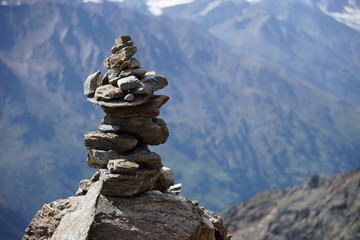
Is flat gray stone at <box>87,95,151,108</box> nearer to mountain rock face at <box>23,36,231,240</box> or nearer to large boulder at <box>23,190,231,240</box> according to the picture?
mountain rock face at <box>23,36,231,240</box>

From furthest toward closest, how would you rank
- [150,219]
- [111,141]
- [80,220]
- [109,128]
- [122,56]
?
[122,56] < [109,128] < [111,141] < [150,219] < [80,220]

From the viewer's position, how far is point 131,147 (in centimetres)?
3428

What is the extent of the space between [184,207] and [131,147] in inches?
187

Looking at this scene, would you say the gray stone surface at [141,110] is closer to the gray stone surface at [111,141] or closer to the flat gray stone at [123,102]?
the flat gray stone at [123,102]

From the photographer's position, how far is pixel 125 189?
32.1 metres

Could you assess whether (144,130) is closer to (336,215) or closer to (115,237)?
(115,237)

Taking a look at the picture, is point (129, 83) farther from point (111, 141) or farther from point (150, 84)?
point (111, 141)

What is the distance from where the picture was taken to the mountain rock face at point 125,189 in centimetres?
3098

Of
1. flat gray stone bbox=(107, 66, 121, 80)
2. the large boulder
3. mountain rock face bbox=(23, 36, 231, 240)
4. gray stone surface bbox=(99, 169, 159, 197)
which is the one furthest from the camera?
flat gray stone bbox=(107, 66, 121, 80)

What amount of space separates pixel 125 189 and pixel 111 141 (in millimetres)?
3607

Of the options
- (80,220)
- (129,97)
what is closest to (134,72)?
(129,97)

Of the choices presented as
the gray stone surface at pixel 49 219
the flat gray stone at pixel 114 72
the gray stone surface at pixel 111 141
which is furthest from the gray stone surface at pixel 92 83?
the gray stone surface at pixel 49 219

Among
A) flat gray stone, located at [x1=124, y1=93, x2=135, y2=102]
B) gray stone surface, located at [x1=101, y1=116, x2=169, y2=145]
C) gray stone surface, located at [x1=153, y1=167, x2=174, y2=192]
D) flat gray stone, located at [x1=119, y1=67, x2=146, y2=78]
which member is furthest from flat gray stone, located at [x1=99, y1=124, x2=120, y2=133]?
gray stone surface, located at [x1=153, y1=167, x2=174, y2=192]

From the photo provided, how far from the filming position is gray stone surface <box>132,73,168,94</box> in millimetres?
33656
